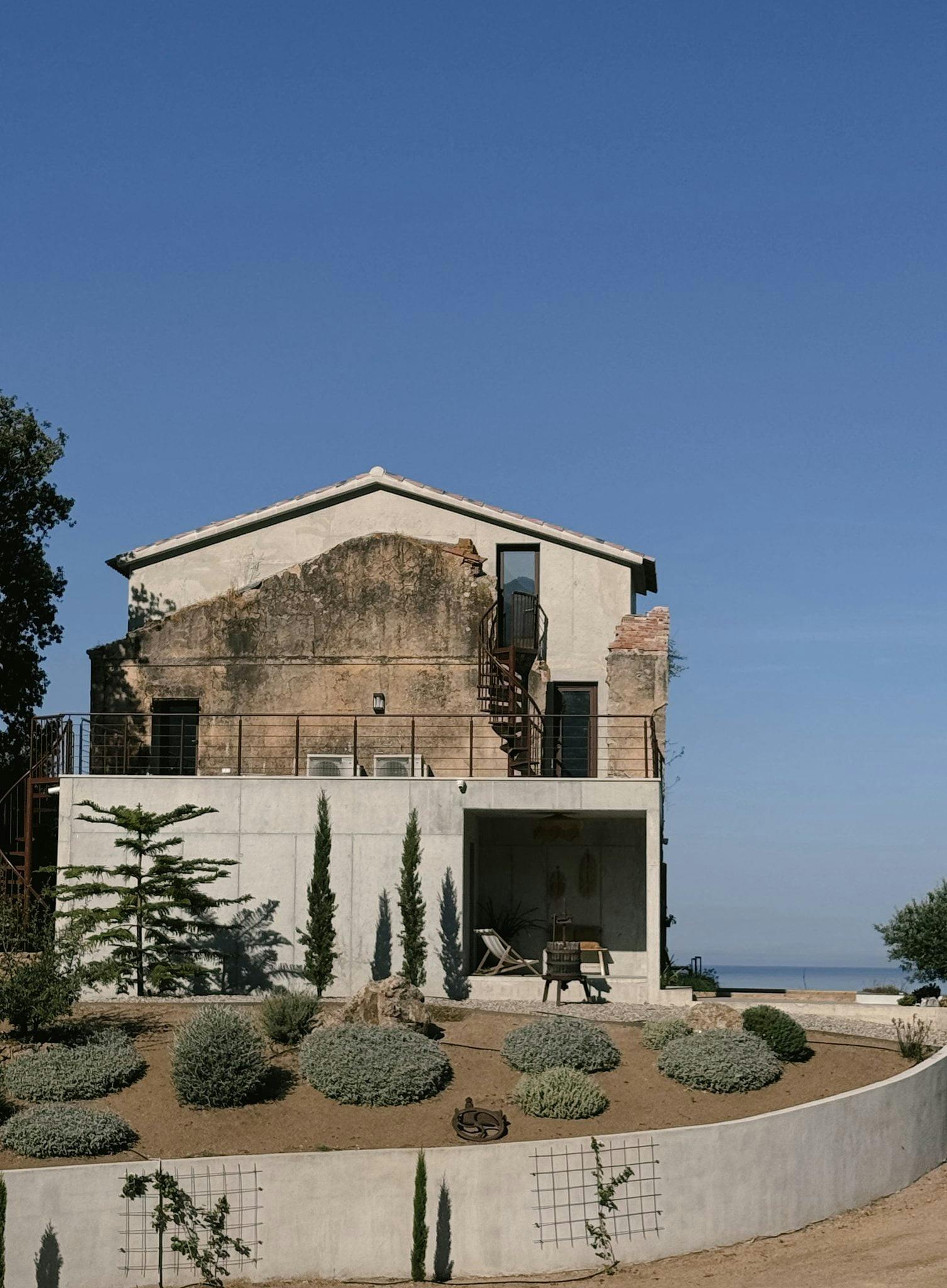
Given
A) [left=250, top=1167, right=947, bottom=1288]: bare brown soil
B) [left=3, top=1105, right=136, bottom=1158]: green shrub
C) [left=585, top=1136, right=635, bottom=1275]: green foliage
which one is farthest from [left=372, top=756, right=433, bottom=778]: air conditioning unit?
[left=250, top=1167, right=947, bottom=1288]: bare brown soil

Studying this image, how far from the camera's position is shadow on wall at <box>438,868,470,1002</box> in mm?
29719

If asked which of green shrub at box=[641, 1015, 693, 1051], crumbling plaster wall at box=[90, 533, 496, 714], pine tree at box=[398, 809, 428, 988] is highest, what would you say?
crumbling plaster wall at box=[90, 533, 496, 714]

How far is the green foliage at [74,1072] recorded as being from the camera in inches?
834

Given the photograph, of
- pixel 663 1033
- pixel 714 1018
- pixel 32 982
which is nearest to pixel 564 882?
pixel 714 1018

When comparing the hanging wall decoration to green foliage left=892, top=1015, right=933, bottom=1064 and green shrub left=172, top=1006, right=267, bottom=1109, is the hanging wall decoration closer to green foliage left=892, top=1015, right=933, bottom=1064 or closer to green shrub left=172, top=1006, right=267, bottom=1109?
green foliage left=892, top=1015, right=933, bottom=1064

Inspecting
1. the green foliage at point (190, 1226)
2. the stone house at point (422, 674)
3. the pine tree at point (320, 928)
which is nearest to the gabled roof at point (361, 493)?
the stone house at point (422, 674)

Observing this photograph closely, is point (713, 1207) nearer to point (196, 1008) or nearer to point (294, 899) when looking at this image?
point (196, 1008)

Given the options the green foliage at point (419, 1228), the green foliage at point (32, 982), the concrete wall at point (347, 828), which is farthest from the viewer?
the concrete wall at point (347, 828)

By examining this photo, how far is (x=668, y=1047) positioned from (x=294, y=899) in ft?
28.8

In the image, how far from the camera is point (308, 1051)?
22609mm

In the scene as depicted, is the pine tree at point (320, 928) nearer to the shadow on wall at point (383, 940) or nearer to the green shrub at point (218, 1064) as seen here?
the shadow on wall at point (383, 940)

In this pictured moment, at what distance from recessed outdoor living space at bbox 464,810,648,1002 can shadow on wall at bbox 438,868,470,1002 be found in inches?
73.2

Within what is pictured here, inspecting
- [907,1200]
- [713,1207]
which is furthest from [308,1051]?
[907,1200]

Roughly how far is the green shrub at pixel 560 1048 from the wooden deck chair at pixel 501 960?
5.76 meters
